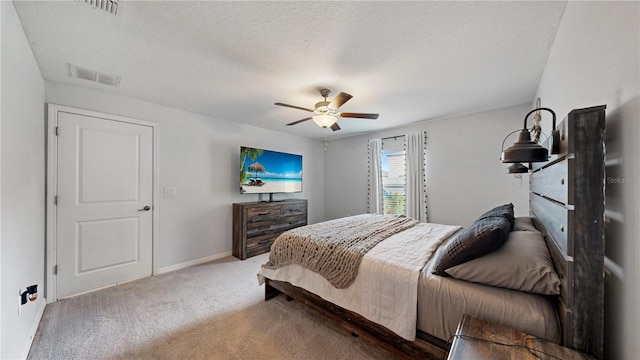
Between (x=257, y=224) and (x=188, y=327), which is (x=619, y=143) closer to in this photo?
(x=188, y=327)

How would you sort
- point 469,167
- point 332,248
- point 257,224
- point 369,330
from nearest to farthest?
point 369,330 → point 332,248 → point 469,167 → point 257,224

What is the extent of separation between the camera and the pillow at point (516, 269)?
119cm

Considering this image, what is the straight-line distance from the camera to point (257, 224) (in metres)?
3.90

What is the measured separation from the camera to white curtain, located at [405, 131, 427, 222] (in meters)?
4.00

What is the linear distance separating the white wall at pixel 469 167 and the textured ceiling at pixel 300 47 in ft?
1.90

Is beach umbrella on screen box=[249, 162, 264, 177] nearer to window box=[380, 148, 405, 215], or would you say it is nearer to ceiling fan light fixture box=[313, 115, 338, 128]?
ceiling fan light fixture box=[313, 115, 338, 128]

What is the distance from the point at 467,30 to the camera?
64.2 inches

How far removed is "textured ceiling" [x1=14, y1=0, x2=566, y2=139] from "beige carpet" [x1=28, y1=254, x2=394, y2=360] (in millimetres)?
2359

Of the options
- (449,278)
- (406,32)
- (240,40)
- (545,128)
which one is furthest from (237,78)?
(545,128)

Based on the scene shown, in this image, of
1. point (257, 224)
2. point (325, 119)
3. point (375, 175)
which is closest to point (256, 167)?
point (257, 224)

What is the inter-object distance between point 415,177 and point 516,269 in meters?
2.95

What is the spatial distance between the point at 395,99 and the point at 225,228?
11.0 ft

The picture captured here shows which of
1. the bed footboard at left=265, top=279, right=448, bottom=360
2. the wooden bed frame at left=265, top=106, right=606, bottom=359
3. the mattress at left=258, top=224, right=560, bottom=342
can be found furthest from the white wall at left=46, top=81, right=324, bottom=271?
the wooden bed frame at left=265, top=106, right=606, bottom=359

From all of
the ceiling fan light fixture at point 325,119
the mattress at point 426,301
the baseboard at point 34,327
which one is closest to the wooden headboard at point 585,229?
the mattress at point 426,301
